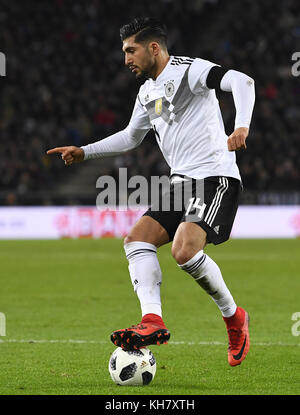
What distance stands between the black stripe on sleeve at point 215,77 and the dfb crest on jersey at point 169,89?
1.04 feet

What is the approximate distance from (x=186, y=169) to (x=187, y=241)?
0.55 m

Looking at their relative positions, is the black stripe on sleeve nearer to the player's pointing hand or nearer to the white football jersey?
the white football jersey

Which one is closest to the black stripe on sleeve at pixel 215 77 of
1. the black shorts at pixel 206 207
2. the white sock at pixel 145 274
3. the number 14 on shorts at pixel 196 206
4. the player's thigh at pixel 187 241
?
the black shorts at pixel 206 207

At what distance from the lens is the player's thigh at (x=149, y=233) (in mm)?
5277

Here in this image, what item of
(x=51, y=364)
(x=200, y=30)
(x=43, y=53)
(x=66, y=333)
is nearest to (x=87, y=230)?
(x=43, y=53)

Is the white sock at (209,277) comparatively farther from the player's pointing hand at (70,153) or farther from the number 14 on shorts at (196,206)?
the player's pointing hand at (70,153)

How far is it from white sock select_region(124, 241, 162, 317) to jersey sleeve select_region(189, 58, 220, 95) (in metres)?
1.05

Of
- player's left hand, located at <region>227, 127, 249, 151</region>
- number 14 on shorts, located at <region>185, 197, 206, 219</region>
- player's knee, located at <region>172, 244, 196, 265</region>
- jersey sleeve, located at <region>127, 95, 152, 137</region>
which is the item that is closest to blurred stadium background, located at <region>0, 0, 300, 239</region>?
jersey sleeve, located at <region>127, 95, 152, 137</region>

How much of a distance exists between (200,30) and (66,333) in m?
22.7

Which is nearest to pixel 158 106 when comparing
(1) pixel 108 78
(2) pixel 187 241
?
(2) pixel 187 241

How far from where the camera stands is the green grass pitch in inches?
196

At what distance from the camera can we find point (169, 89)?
535 centimetres

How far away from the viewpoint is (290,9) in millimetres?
27031
